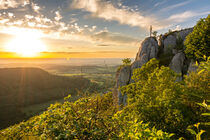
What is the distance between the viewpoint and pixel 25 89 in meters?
122

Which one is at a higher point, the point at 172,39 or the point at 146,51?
the point at 172,39

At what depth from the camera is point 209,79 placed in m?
10.2

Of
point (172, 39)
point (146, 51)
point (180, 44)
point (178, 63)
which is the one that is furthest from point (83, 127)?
point (172, 39)

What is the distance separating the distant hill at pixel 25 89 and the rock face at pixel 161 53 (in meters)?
56.2

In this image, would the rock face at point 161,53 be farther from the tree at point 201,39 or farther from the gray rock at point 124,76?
A: the tree at point 201,39

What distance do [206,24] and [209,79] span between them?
18.0 meters

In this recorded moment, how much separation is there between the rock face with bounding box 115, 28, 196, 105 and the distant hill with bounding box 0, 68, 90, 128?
56.2 m

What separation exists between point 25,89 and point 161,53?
143 meters

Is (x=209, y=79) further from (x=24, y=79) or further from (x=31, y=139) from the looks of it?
(x=24, y=79)

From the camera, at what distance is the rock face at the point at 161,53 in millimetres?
26837

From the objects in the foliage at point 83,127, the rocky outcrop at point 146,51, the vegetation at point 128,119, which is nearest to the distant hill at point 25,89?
the rocky outcrop at point 146,51

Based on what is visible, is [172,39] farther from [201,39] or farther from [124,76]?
[124,76]

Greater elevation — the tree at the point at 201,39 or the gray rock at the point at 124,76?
the tree at the point at 201,39

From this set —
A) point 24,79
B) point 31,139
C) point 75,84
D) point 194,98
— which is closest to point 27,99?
point 24,79
